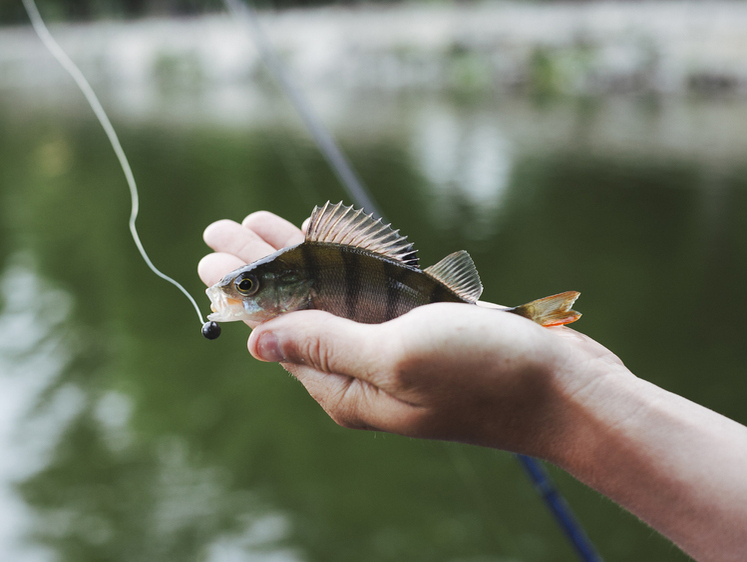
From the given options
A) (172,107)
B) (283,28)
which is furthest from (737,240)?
(283,28)

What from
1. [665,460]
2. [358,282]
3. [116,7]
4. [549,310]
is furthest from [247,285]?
[116,7]

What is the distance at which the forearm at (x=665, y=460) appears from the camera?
1515 millimetres

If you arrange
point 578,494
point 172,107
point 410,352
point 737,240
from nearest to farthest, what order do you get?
point 410,352 → point 578,494 → point 737,240 → point 172,107

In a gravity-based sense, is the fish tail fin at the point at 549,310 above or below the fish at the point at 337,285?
below

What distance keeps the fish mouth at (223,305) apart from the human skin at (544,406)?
10cm

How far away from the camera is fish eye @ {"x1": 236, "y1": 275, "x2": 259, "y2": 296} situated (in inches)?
71.9

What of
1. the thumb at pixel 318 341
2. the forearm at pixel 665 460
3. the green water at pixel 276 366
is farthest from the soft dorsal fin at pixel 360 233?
the green water at pixel 276 366

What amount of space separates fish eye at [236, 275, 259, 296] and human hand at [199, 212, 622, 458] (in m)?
0.11

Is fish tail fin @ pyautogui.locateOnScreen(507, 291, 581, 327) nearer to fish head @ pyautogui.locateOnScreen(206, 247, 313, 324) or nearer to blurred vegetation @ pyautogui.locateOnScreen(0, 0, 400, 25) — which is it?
fish head @ pyautogui.locateOnScreen(206, 247, 313, 324)

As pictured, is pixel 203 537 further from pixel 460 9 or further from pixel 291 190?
pixel 460 9

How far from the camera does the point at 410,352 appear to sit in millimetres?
1600

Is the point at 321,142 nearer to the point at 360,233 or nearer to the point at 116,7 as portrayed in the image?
the point at 360,233

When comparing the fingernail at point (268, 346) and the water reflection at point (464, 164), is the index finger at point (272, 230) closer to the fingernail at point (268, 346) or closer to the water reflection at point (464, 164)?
the fingernail at point (268, 346)

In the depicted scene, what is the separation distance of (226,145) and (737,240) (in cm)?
1368
